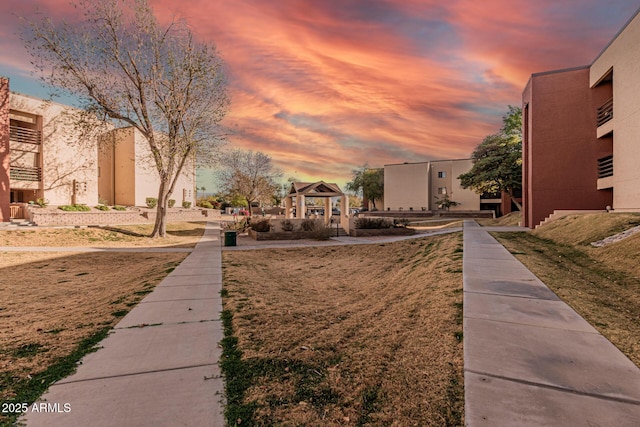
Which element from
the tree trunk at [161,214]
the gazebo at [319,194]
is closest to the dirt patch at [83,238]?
the tree trunk at [161,214]

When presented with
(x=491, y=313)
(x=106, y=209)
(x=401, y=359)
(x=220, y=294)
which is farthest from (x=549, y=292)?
(x=106, y=209)

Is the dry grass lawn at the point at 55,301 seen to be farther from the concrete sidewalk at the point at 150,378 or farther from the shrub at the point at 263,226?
the shrub at the point at 263,226

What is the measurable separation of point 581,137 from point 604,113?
1.67 metres

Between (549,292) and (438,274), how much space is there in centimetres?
227

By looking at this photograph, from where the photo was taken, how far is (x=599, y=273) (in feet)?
26.1

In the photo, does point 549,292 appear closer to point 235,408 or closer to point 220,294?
point 235,408

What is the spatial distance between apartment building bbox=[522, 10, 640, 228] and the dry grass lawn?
2289 cm

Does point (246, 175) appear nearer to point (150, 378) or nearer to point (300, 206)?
point (300, 206)

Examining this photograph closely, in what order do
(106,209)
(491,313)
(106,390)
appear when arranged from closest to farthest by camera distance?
(106,390), (491,313), (106,209)

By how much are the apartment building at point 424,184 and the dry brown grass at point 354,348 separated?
51355 millimetres

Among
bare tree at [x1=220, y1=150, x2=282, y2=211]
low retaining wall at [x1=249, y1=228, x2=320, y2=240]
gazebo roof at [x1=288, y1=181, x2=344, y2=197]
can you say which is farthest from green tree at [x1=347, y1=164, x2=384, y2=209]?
low retaining wall at [x1=249, y1=228, x2=320, y2=240]

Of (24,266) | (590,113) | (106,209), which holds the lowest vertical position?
(24,266)

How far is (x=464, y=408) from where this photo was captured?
8.30 ft

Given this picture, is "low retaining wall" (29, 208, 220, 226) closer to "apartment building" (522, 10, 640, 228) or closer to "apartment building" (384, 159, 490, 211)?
"apartment building" (522, 10, 640, 228)
